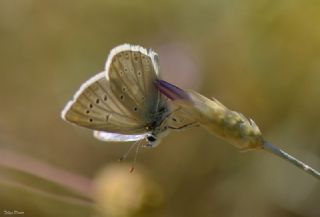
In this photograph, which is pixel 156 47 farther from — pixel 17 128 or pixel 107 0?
pixel 17 128

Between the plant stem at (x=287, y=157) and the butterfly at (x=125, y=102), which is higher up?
the butterfly at (x=125, y=102)

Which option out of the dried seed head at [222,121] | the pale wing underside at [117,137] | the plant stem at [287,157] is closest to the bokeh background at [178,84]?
the pale wing underside at [117,137]

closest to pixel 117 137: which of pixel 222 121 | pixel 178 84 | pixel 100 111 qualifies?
pixel 100 111

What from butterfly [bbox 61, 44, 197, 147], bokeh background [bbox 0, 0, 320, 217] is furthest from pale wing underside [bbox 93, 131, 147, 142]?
bokeh background [bbox 0, 0, 320, 217]

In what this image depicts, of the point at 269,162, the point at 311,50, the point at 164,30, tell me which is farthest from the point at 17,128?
the point at 311,50

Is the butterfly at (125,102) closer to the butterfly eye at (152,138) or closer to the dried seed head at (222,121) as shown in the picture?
the butterfly eye at (152,138)

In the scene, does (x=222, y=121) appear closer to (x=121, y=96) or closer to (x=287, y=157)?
(x=287, y=157)
